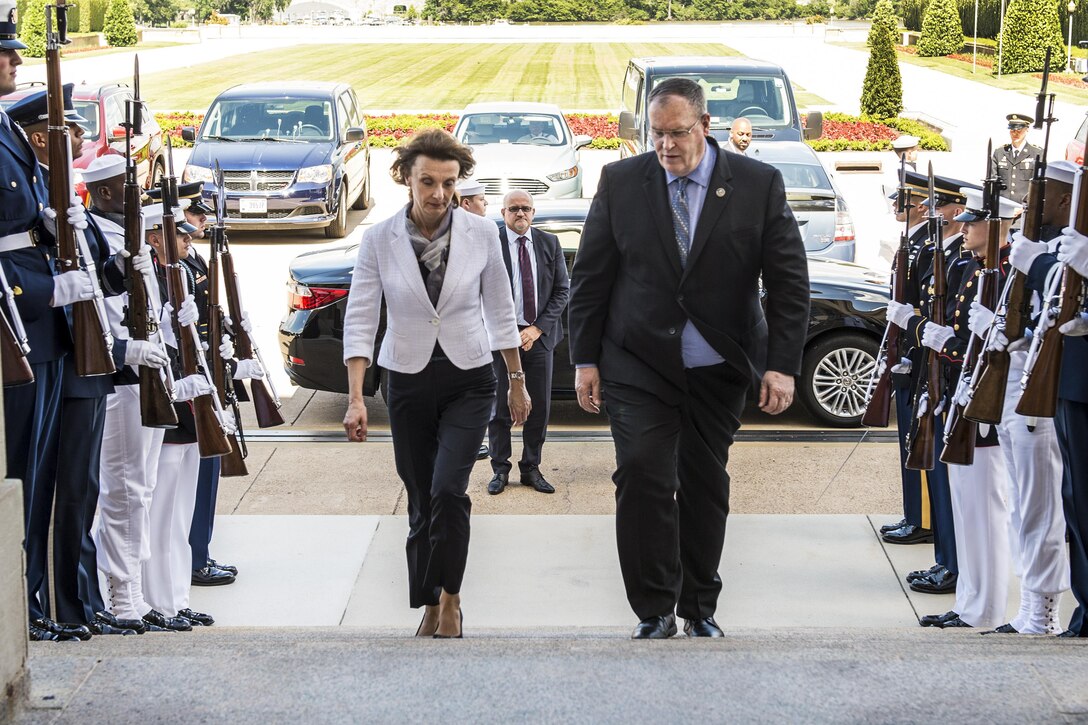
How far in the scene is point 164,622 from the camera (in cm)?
558

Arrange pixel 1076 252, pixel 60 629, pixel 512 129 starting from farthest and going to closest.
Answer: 1. pixel 512 129
2. pixel 60 629
3. pixel 1076 252

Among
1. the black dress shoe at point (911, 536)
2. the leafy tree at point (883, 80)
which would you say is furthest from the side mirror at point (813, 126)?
→ the leafy tree at point (883, 80)

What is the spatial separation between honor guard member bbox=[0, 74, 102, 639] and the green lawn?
3164 cm

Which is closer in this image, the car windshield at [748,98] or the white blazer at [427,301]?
the white blazer at [427,301]

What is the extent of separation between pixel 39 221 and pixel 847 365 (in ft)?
19.3

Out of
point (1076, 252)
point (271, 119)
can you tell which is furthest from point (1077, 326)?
point (271, 119)

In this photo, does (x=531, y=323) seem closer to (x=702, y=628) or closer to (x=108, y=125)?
(x=702, y=628)

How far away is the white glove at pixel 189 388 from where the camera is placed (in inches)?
225

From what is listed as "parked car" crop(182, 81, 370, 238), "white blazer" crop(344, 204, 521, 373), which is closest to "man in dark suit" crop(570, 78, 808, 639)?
"white blazer" crop(344, 204, 521, 373)

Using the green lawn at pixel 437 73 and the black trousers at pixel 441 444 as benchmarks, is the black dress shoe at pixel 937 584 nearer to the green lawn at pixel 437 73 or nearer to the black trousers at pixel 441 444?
the black trousers at pixel 441 444

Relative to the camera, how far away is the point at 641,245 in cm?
490

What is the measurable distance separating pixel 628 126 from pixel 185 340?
482 inches

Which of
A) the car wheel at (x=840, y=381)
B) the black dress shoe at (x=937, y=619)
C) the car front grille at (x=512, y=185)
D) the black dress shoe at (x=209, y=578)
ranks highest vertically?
the car front grille at (x=512, y=185)

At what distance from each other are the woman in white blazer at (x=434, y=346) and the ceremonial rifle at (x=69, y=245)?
0.91 meters
